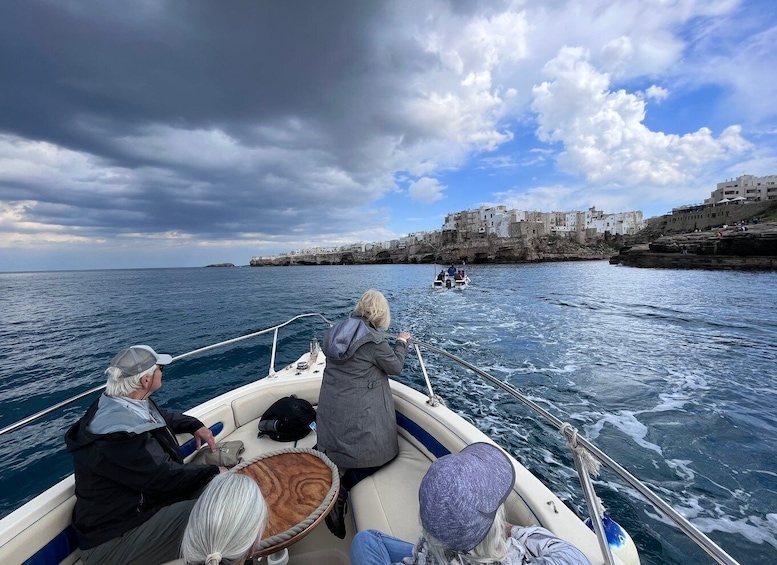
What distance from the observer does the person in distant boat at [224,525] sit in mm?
1097

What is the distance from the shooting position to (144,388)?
2039mm

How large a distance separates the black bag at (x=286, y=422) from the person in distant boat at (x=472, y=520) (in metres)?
2.46

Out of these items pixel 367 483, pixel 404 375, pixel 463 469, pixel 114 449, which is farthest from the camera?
pixel 404 375

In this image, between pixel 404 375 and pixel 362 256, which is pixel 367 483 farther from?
pixel 362 256

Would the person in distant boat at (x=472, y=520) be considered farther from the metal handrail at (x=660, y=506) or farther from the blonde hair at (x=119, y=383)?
the blonde hair at (x=119, y=383)

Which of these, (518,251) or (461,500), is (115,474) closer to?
(461,500)

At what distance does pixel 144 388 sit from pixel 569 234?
4573 inches

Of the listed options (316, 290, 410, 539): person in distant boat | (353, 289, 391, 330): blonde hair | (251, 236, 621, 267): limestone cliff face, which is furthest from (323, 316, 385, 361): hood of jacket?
(251, 236, 621, 267): limestone cliff face

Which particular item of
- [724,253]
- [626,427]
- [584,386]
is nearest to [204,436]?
[626,427]

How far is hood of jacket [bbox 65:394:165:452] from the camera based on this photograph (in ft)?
5.66

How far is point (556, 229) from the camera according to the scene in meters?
104

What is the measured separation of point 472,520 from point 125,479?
1.99 m

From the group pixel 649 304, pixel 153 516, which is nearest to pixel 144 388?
pixel 153 516

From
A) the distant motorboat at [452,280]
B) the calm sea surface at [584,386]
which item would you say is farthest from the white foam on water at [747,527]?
the distant motorboat at [452,280]
